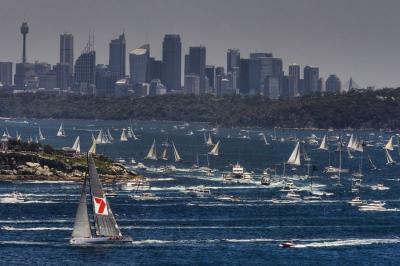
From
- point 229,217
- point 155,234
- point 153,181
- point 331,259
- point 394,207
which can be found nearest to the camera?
Result: point 331,259

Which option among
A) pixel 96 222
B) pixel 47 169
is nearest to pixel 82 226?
pixel 96 222

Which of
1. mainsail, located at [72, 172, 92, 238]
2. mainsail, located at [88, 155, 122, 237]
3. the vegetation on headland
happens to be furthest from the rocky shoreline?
mainsail, located at [72, 172, 92, 238]

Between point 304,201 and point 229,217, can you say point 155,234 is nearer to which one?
point 229,217

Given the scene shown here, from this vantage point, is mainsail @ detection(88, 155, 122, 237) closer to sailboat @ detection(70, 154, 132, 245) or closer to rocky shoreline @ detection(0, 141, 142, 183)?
sailboat @ detection(70, 154, 132, 245)

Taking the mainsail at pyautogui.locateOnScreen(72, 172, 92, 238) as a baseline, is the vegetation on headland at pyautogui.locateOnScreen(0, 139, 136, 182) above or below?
above

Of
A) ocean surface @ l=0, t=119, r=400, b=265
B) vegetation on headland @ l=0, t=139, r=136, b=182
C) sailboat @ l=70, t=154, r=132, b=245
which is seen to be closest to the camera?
ocean surface @ l=0, t=119, r=400, b=265

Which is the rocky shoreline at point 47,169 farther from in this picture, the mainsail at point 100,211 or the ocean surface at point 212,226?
the mainsail at point 100,211

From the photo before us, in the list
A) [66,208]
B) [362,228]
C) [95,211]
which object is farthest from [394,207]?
[95,211]

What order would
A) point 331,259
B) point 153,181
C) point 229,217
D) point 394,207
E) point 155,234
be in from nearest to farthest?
point 331,259, point 155,234, point 229,217, point 394,207, point 153,181
